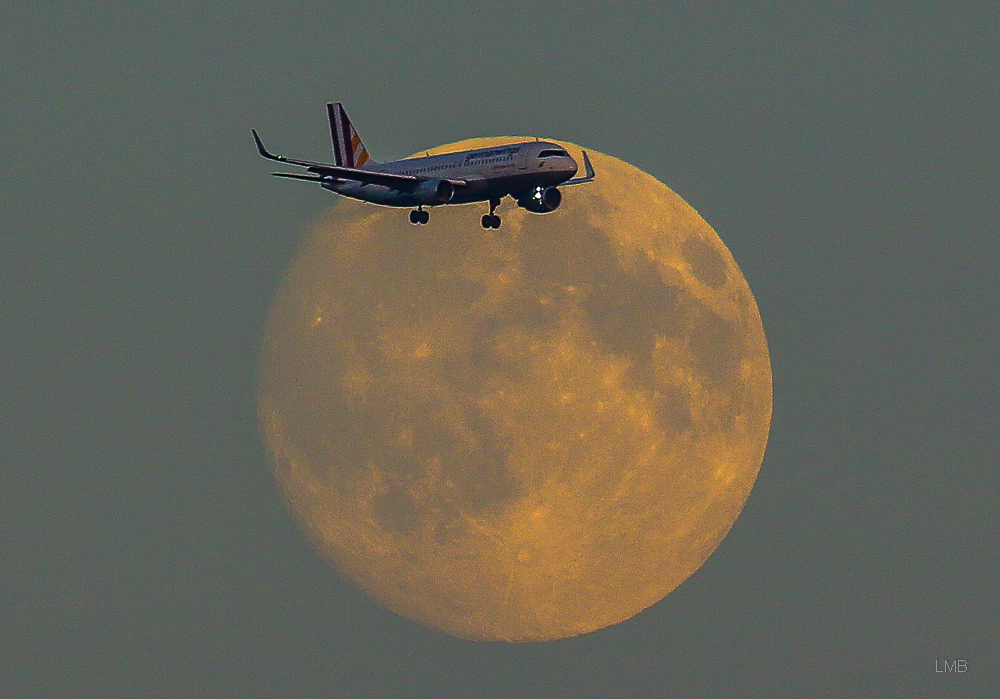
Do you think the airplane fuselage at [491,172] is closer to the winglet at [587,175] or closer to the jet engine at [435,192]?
the jet engine at [435,192]

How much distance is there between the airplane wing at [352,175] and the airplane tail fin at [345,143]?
39.3 ft

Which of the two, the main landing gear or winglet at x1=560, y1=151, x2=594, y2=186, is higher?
winglet at x1=560, y1=151, x2=594, y2=186

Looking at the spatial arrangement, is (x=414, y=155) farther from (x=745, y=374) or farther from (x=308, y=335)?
(x=745, y=374)

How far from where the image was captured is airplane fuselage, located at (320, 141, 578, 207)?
104 m

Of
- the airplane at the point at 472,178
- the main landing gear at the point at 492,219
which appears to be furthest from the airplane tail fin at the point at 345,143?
the main landing gear at the point at 492,219

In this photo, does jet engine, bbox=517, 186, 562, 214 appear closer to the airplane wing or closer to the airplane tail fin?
the airplane wing

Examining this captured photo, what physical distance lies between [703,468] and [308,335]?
29.5 metres

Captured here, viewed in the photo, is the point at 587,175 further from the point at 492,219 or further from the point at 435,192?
the point at 435,192

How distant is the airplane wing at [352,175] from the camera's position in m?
101

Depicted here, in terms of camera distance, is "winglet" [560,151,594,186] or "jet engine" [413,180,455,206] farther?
"winglet" [560,151,594,186]

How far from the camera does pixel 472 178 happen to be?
106 metres

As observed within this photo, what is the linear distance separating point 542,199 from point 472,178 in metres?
4.91

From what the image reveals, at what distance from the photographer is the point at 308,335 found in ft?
382

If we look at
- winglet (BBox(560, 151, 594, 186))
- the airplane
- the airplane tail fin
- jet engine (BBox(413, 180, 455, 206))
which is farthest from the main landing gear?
the airplane tail fin
